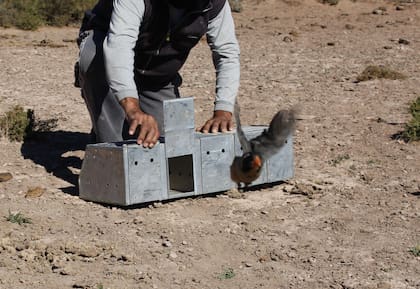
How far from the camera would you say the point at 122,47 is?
17.7ft

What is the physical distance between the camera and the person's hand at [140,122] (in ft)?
17.0

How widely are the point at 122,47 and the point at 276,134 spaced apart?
1.84 m

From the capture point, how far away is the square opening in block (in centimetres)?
608

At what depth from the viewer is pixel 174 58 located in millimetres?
6145

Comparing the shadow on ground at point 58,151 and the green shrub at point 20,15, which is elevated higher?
the green shrub at point 20,15

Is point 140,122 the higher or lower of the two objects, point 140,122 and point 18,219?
the higher

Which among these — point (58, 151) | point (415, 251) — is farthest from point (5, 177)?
point (415, 251)

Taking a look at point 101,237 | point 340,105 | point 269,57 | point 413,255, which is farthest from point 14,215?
point 269,57

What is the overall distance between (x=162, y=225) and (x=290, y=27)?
9.78 m

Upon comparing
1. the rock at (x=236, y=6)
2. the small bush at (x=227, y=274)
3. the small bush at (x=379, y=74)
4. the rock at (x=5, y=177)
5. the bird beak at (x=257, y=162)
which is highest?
the bird beak at (x=257, y=162)

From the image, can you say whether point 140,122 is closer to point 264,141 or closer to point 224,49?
point 224,49

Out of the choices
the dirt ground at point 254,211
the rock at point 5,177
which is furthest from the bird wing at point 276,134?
the rock at point 5,177

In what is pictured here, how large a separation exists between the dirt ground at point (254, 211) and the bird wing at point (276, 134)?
3.53 feet

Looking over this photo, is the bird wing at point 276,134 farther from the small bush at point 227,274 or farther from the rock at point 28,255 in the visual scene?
the rock at point 28,255
